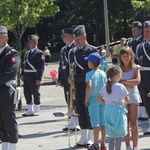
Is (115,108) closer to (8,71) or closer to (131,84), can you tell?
(131,84)

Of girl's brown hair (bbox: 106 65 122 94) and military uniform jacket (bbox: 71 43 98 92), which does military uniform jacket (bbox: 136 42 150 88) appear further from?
girl's brown hair (bbox: 106 65 122 94)

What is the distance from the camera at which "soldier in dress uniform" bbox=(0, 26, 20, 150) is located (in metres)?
8.90

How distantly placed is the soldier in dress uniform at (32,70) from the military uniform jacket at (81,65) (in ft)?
13.9

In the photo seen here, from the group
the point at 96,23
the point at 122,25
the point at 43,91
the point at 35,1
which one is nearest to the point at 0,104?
the point at 35,1

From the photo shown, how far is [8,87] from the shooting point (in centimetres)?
905

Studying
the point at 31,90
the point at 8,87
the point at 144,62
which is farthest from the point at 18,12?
the point at 8,87

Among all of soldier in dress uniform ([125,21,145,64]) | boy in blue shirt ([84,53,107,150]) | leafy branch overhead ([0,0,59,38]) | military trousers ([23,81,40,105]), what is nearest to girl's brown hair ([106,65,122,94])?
boy in blue shirt ([84,53,107,150])

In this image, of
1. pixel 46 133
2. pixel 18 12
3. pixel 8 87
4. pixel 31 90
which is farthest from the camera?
pixel 18 12

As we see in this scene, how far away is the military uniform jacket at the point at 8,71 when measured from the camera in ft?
29.1

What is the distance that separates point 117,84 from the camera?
28.8 feet

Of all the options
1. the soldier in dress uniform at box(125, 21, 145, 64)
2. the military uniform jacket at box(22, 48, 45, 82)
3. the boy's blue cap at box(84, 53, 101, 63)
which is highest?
the soldier in dress uniform at box(125, 21, 145, 64)

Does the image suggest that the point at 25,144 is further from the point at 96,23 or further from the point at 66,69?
the point at 96,23

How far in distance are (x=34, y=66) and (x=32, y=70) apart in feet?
0.39

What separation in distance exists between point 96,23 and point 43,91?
2845 cm
